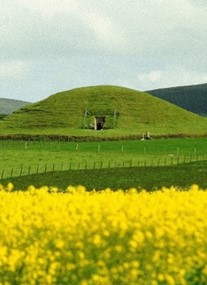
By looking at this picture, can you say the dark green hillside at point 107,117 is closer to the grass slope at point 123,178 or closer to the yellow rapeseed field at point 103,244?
the grass slope at point 123,178

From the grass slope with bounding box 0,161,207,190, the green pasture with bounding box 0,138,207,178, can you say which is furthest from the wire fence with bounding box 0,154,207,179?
the grass slope with bounding box 0,161,207,190

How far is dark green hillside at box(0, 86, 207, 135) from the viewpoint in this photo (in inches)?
6560

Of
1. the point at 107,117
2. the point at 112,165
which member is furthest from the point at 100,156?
the point at 107,117

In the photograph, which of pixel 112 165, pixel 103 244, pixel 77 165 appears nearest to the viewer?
pixel 103 244

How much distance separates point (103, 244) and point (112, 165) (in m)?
66.0

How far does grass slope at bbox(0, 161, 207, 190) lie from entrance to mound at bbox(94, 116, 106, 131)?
322 feet

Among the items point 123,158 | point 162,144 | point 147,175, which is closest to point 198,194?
point 147,175

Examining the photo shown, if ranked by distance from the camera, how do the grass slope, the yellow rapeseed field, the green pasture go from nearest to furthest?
the yellow rapeseed field → the grass slope → the green pasture

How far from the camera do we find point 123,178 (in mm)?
58125

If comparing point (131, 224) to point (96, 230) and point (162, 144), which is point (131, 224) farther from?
point (162, 144)

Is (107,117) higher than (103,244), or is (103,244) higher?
(103,244)

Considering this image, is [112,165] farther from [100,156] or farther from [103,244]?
[103,244]

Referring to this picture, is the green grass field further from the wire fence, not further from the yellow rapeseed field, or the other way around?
the yellow rapeseed field

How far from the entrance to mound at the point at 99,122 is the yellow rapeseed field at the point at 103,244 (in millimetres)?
152210
